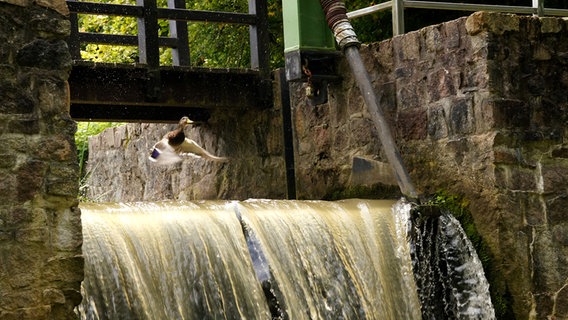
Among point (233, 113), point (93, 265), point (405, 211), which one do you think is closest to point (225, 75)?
point (233, 113)

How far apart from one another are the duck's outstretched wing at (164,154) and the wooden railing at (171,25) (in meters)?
0.84

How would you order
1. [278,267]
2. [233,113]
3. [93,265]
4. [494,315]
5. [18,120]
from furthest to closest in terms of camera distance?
1. [233,113]
2. [494,315]
3. [278,267]
4. [93,265]
5. [18,120]

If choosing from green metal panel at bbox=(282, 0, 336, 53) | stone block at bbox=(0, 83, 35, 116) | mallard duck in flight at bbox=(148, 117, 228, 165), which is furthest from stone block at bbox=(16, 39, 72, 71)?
mallard duck in flight at bbox=(148, 117, 228, 165)

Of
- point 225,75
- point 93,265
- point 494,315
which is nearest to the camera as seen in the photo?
point 93,265

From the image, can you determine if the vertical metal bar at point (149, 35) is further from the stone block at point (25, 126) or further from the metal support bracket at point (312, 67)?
the stone block at point (25, 126)

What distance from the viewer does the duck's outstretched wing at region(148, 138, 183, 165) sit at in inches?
404

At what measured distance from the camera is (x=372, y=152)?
29.5ft

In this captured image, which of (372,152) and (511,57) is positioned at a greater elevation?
(511,57)

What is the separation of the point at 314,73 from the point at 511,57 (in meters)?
1.58

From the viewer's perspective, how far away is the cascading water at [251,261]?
6.50 m

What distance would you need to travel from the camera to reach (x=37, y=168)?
5.89 m

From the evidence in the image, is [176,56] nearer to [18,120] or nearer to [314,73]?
[314,73]

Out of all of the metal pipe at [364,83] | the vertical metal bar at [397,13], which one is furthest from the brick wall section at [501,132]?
the metal pipe at [364,83]

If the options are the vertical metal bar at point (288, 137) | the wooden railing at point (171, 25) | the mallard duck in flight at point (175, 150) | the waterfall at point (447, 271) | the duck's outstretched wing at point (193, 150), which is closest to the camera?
the waterfall at point (447, 271)
